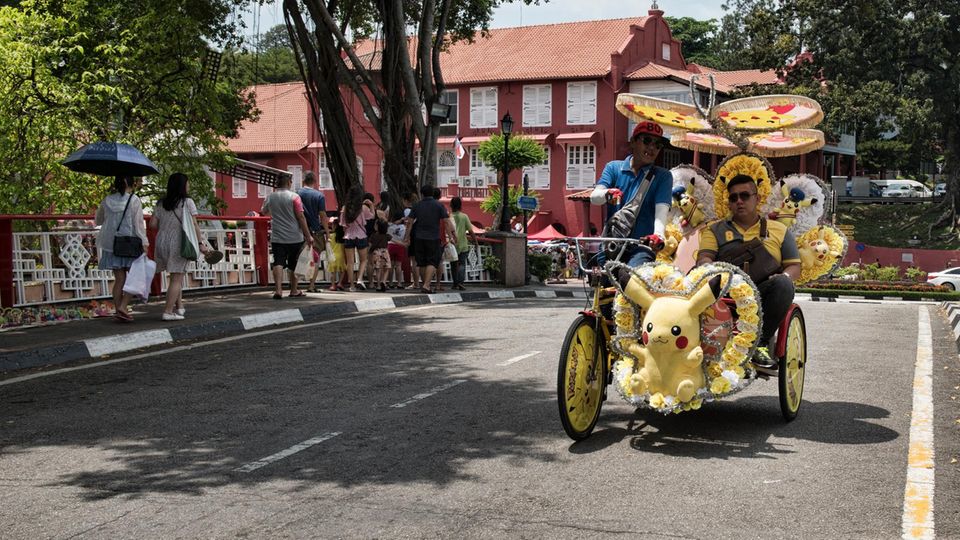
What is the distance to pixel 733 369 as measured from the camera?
6246 millimetres

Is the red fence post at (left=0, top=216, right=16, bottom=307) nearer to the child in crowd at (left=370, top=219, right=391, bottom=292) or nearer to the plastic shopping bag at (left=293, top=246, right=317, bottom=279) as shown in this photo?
the plastic shopping bag at (left=293, top=246, right=317, bottom=279)

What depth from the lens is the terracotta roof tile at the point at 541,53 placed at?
5250 centimetres

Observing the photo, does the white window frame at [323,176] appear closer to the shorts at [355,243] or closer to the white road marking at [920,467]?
the shorts at [355,243]

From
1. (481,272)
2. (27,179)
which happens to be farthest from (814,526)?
(481,272)

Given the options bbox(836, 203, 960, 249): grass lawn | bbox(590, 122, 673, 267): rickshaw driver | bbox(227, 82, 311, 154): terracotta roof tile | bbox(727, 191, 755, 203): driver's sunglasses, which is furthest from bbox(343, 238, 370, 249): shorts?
bbox(836, 203, 960, 249): grass lawn

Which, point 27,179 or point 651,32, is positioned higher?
point 651,32

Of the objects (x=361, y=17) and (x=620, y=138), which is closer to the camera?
(x=361, y=17)

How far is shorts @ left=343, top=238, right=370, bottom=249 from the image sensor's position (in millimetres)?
17062

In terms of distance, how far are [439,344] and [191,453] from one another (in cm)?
499

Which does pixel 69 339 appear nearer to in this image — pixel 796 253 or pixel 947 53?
pixel 796 253

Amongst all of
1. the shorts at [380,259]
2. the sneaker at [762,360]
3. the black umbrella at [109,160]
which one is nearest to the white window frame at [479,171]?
the shorts at [380,259]

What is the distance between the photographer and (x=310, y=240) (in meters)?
15.1

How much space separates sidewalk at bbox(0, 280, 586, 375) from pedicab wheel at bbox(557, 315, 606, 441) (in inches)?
215

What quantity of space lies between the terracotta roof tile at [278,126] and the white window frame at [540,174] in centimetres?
1329
